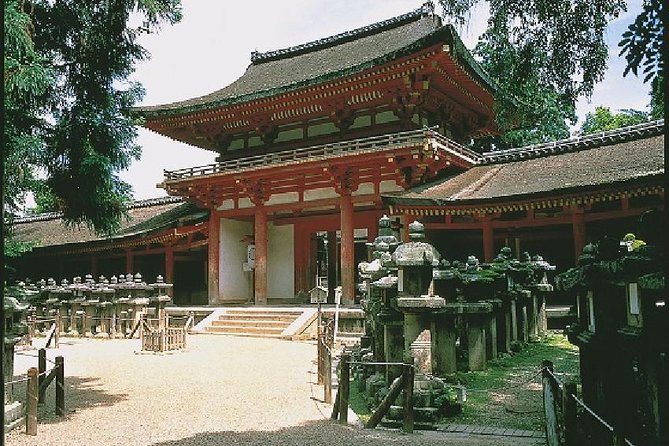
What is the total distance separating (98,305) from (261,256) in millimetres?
5716

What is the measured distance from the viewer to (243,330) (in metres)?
19.3

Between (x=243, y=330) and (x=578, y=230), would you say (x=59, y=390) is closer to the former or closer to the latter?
(x=243, y=330)

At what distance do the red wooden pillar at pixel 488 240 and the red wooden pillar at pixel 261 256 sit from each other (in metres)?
8.08

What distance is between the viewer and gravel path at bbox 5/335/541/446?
23.6 ft

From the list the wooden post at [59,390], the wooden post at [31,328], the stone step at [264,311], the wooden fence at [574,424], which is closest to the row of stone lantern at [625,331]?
the wooden fence at [574,424]

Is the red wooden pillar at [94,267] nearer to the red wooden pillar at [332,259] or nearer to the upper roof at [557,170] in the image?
the red wooden pillar at [332,259]

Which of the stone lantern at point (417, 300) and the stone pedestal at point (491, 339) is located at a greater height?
the stone lantern at point (417, 300)

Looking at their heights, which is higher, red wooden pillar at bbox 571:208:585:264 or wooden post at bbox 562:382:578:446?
red wooden pillar at bbox 571:208:585:264

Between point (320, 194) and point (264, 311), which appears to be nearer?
point (264, 311)

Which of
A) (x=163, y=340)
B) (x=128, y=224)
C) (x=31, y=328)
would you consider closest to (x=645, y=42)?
(x=163, y=340)

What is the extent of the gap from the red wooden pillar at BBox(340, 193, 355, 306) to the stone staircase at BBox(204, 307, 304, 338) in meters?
1.57

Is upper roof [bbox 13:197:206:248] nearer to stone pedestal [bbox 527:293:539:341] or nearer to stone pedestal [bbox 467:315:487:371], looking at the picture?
stone pedestal [bbox 527:293:539:341]

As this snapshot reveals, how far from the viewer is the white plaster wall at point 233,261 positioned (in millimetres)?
23578

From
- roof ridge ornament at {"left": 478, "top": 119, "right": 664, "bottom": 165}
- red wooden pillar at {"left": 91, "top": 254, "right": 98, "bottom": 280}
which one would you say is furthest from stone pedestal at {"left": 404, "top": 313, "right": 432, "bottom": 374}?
red wooden pillar at {"left": 91, "top": 254, "right": 98, "bottom": 280}
